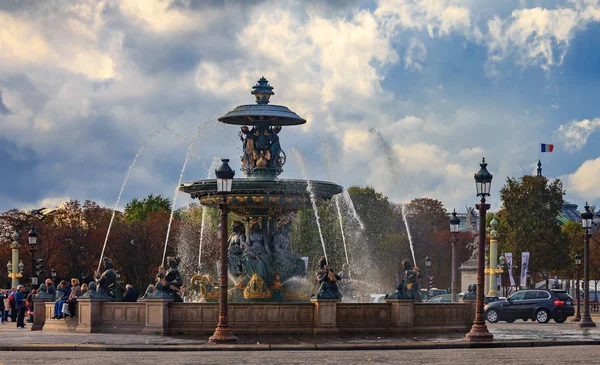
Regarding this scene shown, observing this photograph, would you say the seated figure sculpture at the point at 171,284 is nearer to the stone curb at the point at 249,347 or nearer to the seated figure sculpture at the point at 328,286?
the seated figure sculpture at the point at 328,286

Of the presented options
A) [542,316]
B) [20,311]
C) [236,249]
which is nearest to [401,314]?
[236,249]

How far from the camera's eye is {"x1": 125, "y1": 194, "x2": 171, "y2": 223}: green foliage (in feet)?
384

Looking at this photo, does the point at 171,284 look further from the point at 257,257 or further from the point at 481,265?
the point at 481,265

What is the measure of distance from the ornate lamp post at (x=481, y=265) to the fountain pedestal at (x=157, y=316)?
319 inches

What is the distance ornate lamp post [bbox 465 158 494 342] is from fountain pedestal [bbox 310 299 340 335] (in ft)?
12.2

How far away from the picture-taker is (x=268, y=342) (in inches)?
1130

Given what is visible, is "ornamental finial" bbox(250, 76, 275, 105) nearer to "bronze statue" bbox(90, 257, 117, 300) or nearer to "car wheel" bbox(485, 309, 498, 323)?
"bronze statue" bbox(90, 257, 117, 300)

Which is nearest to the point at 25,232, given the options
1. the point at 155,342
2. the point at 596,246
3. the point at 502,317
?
the point at 596,246

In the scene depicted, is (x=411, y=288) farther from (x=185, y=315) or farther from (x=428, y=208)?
(x=428, y=208)

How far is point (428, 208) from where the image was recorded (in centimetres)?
12506

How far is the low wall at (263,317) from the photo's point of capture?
3188cm

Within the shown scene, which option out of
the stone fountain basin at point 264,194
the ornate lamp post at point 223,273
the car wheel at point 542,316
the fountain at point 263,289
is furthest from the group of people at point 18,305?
the car wheel at point 542,316

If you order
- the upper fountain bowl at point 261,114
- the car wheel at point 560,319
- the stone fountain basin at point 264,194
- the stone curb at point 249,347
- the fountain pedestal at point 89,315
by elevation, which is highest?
the upper fountain bowl at point 261,114

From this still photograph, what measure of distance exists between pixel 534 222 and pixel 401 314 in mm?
62222
